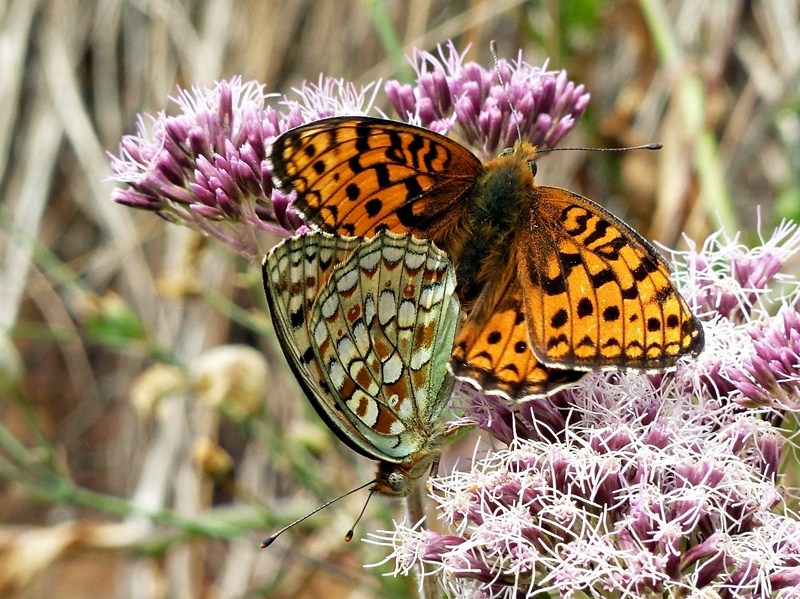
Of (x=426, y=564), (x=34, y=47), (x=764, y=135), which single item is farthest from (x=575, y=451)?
(x=34, y=47)

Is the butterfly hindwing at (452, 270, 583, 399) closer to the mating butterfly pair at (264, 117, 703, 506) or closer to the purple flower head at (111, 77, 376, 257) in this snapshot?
the mating butterfly pair at (264, 117, 703, 506)

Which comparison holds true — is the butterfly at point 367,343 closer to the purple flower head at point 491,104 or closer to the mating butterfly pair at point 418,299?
the mating butterfly pair at point 418,299

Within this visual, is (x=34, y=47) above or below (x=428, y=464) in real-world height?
above

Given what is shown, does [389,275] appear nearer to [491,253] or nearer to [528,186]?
[491,253]

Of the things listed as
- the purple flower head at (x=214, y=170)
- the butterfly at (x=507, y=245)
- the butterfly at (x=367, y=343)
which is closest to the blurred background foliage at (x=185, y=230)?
the purple flower head at (x=214, y=170)

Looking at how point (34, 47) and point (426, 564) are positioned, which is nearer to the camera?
point (426, 564)

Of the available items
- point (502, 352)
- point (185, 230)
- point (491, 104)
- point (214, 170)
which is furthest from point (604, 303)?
point (185, 230)

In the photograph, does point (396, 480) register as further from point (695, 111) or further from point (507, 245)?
point (695, 111)
